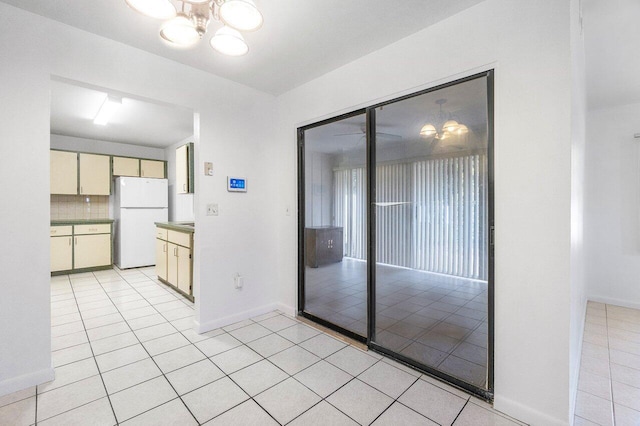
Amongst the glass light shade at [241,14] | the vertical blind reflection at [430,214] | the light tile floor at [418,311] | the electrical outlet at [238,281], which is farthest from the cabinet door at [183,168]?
the glass light shade at [241,14]

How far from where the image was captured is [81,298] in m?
3.83

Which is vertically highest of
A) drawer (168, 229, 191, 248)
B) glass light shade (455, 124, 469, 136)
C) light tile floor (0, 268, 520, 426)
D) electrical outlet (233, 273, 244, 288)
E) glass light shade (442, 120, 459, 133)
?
glass light shade (442, 120, 459, 133)

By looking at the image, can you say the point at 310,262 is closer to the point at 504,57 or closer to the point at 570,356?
the point at 570,356

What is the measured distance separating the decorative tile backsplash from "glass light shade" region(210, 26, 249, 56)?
→ 227 inches

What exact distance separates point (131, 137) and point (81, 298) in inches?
124

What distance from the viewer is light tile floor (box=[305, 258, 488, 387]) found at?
222 cm

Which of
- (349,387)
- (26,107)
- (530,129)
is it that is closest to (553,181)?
(530,129)

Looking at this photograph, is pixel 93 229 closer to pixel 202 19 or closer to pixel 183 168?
pixel 183 168

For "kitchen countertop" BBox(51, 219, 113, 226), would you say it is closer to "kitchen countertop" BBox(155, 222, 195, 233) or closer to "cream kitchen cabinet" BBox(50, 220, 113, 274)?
"cream kitchen cabinet" BBox(50, 220, 113, 274)

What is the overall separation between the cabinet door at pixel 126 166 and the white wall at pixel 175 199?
0.65 meters

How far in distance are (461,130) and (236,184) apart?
2.20m

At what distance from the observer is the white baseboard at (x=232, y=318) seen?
2844 mm

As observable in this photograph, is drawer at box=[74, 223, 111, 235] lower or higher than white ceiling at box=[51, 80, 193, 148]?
lower

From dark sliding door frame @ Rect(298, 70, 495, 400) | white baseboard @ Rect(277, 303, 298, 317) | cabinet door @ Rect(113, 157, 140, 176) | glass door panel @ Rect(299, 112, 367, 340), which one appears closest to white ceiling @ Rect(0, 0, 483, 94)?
dark sliding door frame @ Rect(298, 70, 495, 400)
